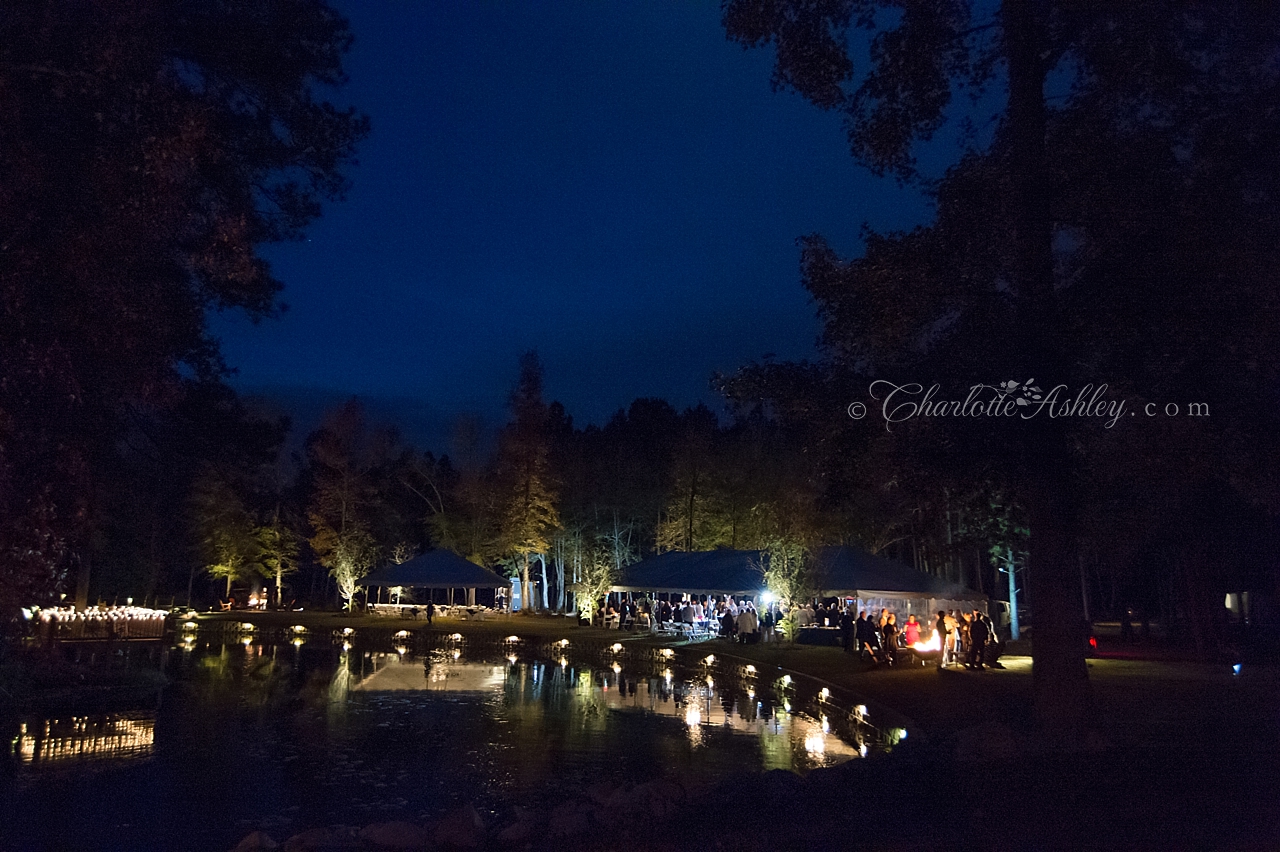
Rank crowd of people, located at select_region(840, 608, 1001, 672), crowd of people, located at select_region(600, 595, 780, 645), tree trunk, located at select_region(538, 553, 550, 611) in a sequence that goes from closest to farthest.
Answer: crowd of people, located at select_region(840, 608, 1001, 672), crowd of people, located at select_region(600, 595, 780, 645), tree trunk, located at select_region(538, 553, 550, 611)

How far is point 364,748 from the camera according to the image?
14773 mm

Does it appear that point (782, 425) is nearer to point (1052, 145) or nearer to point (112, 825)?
point (1052, 145)

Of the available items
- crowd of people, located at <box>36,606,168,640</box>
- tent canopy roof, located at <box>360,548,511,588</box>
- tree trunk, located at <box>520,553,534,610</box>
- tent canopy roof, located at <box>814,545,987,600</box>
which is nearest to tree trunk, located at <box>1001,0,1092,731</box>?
tent canopy roof, located at <box>814,545,987,600</box>

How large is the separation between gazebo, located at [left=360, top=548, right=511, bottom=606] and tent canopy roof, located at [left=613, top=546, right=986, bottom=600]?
13.7 metres

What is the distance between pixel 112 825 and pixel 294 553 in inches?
2151

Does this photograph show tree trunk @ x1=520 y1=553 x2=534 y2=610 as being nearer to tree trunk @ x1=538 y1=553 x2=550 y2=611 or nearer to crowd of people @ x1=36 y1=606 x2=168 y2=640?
tree trunk @ x1=538 y1=553 x2=550 y2=611

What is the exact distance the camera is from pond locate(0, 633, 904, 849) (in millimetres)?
10523

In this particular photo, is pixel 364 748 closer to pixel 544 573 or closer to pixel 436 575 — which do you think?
pixel 436 575

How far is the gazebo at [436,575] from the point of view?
4988 cm

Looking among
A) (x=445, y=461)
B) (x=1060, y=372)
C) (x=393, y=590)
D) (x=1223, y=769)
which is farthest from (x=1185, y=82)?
(x=445, y=461)

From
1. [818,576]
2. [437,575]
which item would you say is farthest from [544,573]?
[818,576]

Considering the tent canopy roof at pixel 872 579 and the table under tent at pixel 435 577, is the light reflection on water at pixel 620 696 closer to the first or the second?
the tent canopy roof at pixel 872 579

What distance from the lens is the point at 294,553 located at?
61688 mm

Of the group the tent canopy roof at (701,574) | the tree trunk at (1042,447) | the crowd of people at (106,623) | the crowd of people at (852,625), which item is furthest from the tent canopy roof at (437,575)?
the tree trunk at (1042,447)
